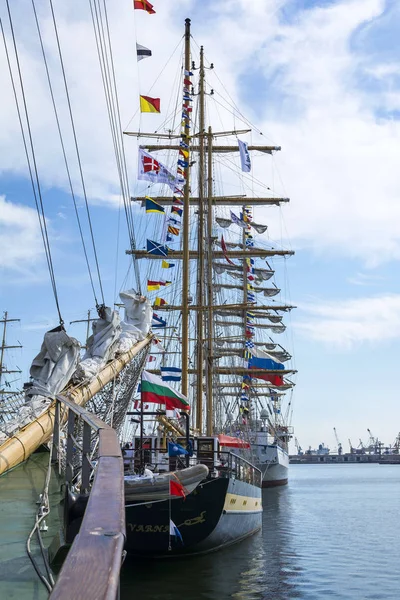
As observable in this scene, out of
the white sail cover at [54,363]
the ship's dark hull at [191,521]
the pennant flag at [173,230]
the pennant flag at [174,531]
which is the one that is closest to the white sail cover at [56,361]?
the white sail cover at [54,363]

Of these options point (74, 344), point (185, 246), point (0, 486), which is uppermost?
point (185, 246)

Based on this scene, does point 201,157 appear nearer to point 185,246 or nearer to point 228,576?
point 185,246

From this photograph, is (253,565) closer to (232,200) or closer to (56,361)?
(56,361)

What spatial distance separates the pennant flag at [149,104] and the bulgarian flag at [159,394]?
11.2 m

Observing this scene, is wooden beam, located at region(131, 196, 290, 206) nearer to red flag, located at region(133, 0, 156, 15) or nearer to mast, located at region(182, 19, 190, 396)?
mast, located at region(182, 19, 190, 396)

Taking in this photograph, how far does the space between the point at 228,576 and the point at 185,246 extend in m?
15.2

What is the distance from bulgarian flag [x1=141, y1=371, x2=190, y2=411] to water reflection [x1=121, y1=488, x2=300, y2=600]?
13.3ft

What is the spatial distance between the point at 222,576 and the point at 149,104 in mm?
16280

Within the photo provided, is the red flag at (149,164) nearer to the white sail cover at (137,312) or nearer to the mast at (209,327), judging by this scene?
the mast at (209,327)

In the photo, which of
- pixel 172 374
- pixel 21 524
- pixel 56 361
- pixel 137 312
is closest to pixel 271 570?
pixel 137 312

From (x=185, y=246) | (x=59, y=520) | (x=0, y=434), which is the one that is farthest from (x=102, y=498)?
(x=185, y=246)

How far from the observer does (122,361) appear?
17047 millimetres

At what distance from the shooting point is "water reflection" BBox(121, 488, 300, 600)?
48.5 ft

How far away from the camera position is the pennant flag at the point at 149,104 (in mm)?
24766
